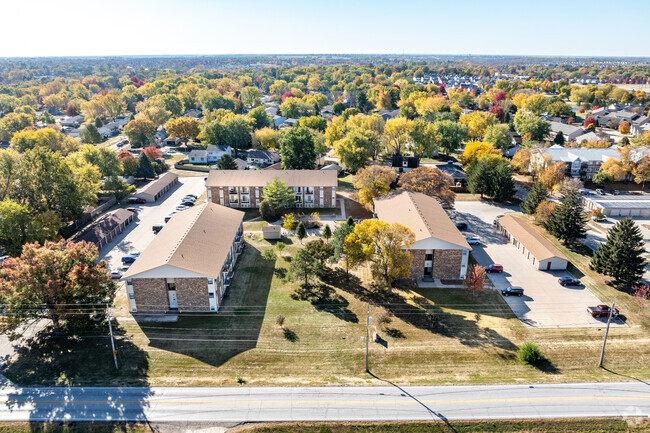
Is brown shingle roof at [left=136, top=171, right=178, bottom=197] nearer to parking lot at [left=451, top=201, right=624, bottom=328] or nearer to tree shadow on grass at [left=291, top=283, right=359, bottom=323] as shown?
tree shadow on grass at [left=291, top=283, right=359, bottom=323]

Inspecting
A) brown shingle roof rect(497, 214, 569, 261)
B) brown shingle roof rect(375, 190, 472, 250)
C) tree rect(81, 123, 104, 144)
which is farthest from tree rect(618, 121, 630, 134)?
tree rect(81, 123, 104, 144)

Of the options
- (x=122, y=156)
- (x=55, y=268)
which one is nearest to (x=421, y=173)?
(x=55, y=268)

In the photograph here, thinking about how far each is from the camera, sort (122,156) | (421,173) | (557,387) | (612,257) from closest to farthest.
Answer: (557,387), (612,257), (421,173), (122,156)

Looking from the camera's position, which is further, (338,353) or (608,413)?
(338,353)

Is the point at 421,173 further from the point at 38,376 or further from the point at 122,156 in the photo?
the point at 122,156

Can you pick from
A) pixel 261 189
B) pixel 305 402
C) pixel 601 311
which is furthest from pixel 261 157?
pixel 601 311

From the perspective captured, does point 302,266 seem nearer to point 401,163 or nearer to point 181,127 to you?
point 401,163

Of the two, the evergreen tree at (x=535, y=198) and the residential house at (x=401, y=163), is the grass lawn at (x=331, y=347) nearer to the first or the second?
the evergreen tree at (x=535, y=198)
